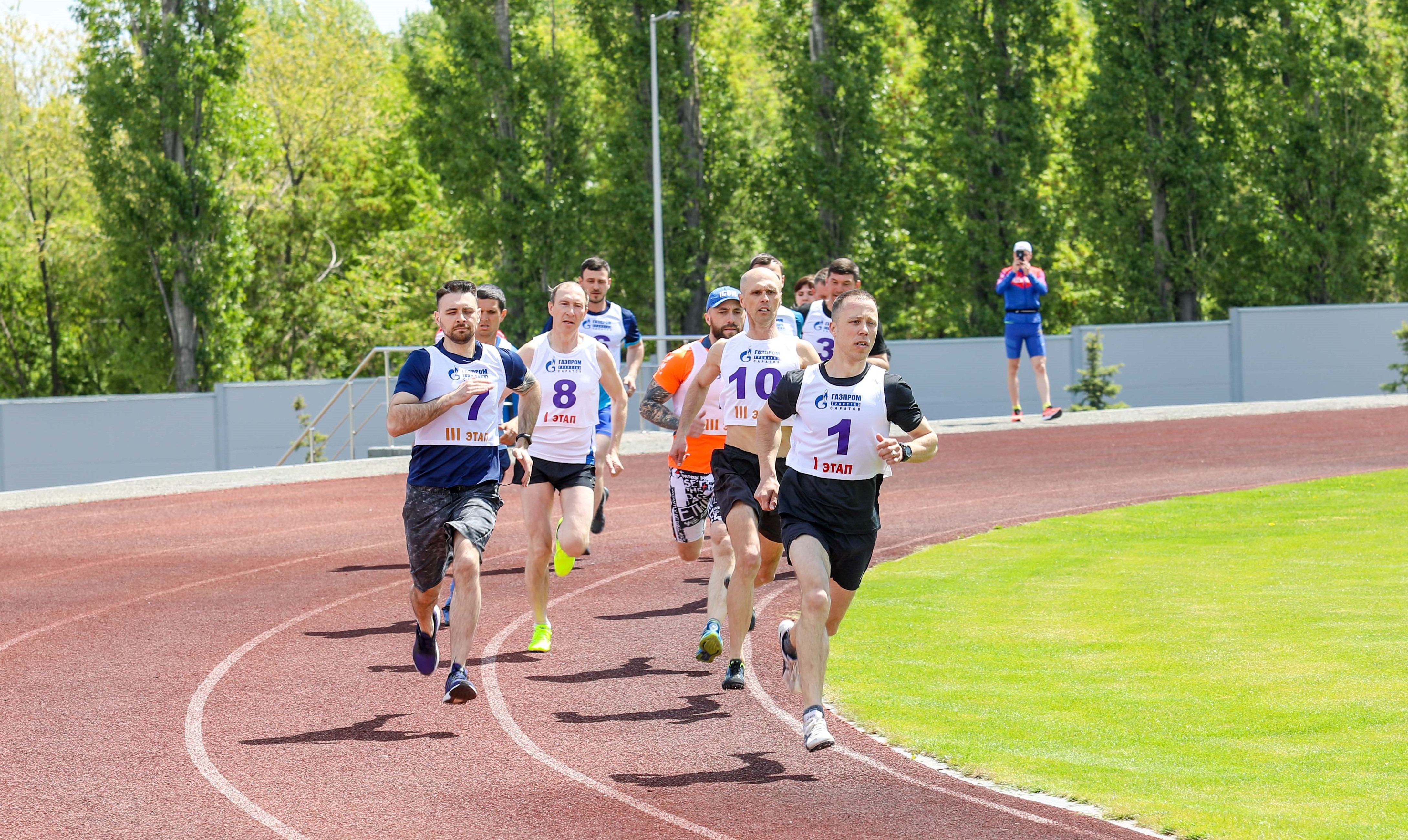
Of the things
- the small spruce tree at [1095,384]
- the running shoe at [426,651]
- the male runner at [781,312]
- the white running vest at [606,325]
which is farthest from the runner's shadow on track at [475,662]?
the small spruce tree at [1095,384]

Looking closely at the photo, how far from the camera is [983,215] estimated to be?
127 feet

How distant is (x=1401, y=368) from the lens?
31.2 meters

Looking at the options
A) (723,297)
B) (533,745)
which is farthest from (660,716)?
(723,297)

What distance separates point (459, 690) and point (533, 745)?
0.49 m

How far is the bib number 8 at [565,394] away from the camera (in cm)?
1002

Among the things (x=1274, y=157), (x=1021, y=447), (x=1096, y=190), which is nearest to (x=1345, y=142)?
(x=1274, y=157)

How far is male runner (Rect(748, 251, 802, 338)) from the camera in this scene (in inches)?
361

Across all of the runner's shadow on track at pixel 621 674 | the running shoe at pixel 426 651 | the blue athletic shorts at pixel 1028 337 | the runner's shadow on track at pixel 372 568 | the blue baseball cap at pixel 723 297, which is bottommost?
the runner's shadow on track at pixel 621 674

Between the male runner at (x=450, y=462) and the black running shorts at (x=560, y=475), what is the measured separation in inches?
49.2

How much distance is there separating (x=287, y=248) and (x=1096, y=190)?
23.6 metres

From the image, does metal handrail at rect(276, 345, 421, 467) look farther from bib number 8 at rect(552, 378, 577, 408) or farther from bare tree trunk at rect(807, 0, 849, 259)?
bare tree trunk at rect(807, 0, 849, 259)

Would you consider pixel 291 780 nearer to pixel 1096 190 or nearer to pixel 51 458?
pixel 51 458

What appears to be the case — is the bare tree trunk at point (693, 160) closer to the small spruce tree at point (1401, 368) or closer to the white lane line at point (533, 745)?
the small spruce tree at point (1401, 368)

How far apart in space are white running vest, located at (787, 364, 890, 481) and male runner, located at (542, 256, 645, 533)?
4068mm
